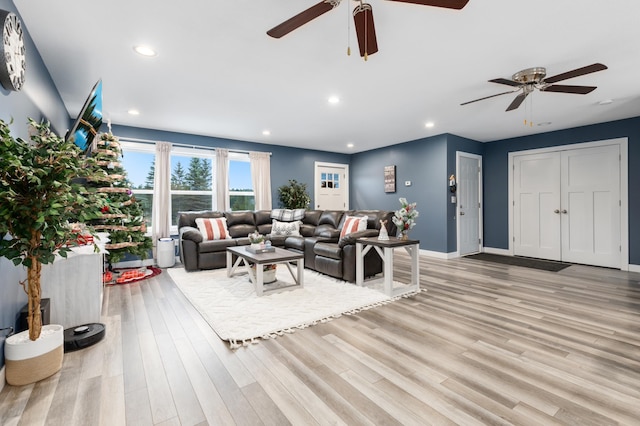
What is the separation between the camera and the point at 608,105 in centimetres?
424

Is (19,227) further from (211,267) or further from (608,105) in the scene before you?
(608,105)

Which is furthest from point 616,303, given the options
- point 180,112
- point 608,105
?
point 180,112

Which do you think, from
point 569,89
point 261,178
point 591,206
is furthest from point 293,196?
point 591,206

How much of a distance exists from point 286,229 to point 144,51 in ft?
11.5

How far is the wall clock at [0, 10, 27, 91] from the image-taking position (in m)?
1.77

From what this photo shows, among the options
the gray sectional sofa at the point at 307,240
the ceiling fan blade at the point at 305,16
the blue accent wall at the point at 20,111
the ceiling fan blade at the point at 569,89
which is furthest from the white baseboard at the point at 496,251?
the blue accent wall at the point at 20,111

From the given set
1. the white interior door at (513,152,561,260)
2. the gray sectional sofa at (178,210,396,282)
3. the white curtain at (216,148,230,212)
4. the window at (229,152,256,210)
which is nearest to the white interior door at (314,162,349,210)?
the window at (229,152,256,210)

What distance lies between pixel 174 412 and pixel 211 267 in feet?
11.2

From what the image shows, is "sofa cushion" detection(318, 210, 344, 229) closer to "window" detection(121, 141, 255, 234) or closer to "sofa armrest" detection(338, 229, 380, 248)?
"sofa armrest" detection(338, 229, 380, 248)

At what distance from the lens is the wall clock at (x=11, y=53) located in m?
1.77

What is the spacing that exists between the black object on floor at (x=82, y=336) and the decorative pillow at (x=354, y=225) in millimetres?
3024

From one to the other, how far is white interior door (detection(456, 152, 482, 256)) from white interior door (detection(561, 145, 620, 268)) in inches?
58.2

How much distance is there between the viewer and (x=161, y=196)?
17.9 feet

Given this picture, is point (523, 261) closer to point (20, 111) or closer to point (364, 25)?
point (364, 25)
